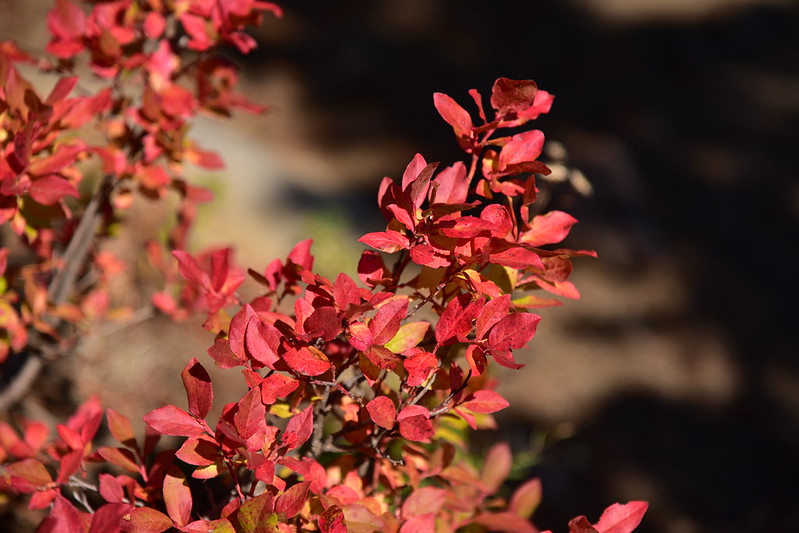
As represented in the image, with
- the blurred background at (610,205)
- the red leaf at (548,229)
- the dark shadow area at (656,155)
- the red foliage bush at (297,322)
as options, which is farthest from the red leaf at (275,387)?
the dark shadow area at (656,155)

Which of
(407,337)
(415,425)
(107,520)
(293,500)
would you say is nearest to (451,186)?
(407,337)

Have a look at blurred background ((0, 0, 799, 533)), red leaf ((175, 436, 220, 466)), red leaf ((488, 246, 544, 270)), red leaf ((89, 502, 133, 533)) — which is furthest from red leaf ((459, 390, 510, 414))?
blurred background ((0, 0, 799, 533))

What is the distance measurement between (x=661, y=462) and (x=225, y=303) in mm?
2505

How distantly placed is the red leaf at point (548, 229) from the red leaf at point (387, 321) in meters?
→ 0.22

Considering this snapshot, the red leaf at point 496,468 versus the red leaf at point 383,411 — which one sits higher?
the red leaf at point 383,411

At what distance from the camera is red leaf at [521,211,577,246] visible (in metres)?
0.90

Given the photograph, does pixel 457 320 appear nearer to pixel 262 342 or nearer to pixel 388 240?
pixel 388 240

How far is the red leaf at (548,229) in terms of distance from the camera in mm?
897

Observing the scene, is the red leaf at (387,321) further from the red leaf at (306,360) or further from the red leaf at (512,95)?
the red leaf at (512,95)

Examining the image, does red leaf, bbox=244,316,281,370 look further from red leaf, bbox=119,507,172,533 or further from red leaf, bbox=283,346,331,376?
red leaf, bbox=119,507,172,533

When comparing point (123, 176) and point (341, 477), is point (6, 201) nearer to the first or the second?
point (123, 176)

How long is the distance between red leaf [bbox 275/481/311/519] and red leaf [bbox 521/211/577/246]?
422 mm

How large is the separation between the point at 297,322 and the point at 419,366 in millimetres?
156

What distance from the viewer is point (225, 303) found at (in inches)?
38.4
